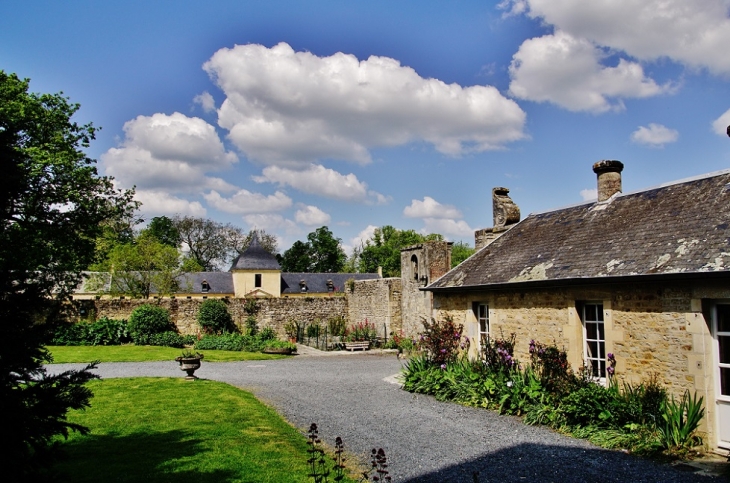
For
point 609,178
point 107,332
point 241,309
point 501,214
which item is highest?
point 609,178

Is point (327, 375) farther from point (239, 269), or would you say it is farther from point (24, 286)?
point (239, 269)

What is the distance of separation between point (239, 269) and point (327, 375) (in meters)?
35.7

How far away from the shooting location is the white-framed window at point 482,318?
1329cm

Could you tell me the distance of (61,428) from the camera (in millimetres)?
3971

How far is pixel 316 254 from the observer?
7725 cm

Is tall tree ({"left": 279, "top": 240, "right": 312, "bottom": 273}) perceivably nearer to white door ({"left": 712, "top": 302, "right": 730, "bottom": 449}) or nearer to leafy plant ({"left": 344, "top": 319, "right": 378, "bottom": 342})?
leafy plant ({"left": 344, "top": 319, "right": 378, "bottom": 342})

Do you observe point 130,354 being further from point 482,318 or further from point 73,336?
point 482,318

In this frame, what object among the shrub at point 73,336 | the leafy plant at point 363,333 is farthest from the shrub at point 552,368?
the shrub at point 73,336

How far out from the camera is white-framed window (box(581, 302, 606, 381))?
33.2 feet

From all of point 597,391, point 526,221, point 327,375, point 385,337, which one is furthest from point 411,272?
point 597,391

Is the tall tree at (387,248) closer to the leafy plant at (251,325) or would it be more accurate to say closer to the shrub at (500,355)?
the leafy plant at (251,325)

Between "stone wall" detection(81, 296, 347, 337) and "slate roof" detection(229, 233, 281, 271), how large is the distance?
21.6 meters

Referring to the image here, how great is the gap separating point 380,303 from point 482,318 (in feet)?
45.2

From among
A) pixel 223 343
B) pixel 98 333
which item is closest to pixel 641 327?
pixel 223 343
